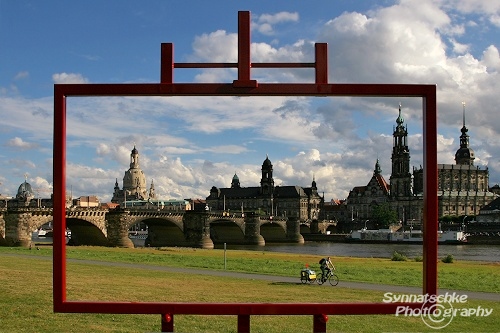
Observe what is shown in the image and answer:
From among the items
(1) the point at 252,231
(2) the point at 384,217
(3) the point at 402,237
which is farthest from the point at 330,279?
(2) the point at 384,217

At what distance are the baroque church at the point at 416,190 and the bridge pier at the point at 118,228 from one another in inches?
4050

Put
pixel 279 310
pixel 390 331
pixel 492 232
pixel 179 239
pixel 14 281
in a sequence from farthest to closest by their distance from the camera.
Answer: pixel 492 232 → pixel 179 239 → pixel 14 281 → pixel 390 331 → pixel 279 310

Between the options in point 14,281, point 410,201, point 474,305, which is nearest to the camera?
point 474,305

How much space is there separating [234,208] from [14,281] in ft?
577

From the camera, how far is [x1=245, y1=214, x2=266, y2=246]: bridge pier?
113m

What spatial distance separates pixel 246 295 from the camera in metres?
18.7

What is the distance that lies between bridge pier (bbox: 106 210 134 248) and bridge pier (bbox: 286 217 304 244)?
59.2m

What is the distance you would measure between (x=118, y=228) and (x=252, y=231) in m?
41.3

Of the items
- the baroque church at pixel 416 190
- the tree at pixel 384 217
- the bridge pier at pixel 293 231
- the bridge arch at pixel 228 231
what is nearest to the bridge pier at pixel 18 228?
the bridge arch at pixel 228 231

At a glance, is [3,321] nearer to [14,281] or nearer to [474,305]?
[14,281]

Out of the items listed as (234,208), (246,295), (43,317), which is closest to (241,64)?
(43,317)

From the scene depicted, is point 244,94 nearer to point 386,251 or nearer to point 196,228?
point 386,251

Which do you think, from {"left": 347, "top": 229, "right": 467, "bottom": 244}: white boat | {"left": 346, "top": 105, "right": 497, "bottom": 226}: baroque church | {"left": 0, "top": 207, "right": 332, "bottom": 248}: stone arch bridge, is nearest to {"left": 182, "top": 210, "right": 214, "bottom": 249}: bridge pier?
{"left": 0, "top": 207, "right": 332, "bottom": 248}: stone arch bridge

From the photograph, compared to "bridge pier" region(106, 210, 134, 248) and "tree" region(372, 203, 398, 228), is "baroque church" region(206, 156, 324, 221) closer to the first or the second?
"tree" region(372, 203, 398, 228)
